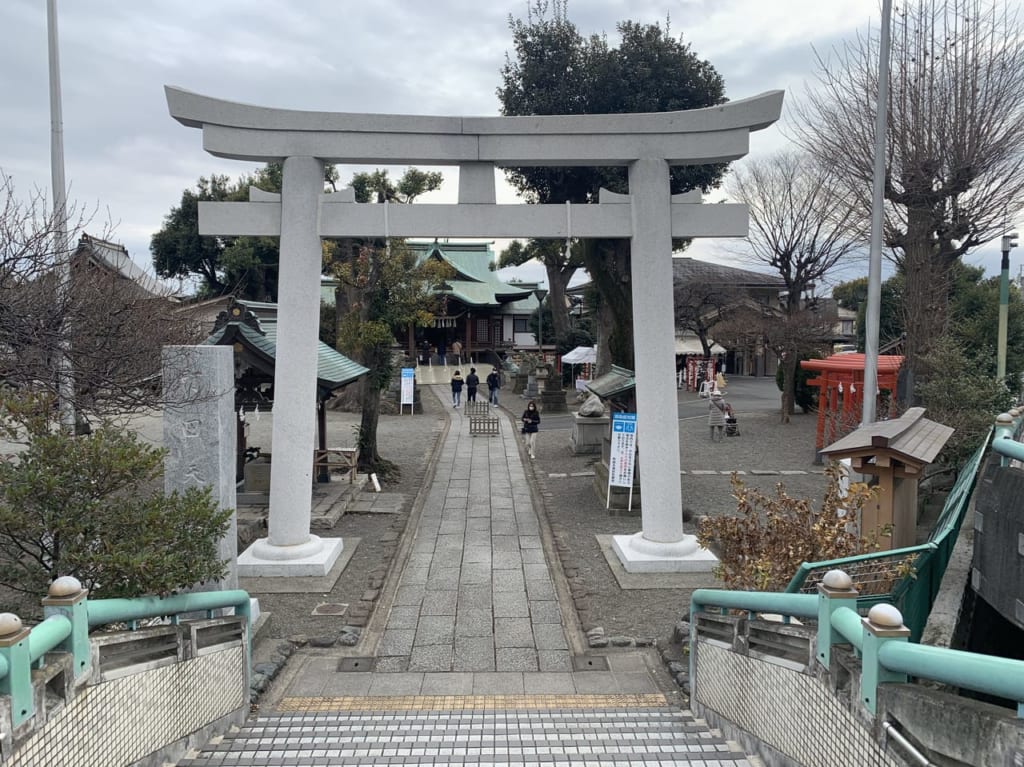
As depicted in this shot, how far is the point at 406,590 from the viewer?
327 inches

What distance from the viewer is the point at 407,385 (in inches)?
1020

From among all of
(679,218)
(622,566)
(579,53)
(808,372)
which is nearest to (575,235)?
(679,218)

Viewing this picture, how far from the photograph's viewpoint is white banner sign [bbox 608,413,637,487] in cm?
1156

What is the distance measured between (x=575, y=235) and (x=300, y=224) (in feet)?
11.1

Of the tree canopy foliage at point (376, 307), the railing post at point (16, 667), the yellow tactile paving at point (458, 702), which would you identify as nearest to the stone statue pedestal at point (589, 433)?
the tree canopy foliage at point (376, 307)

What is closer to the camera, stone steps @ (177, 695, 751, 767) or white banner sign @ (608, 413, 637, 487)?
stone steps @ (177, 695, 751, 767)

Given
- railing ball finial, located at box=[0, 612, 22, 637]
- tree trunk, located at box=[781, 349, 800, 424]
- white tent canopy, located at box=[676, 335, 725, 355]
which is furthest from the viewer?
white tent canopy, located at box=[676, 335, 725, 355]

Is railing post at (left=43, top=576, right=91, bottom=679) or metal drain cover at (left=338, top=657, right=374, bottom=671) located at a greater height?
railing post at (left=43, top=576, right=91, bottom=679)

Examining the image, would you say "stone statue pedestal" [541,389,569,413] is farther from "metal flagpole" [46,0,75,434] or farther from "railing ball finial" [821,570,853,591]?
"railing ball finial" [821,570,853,591]

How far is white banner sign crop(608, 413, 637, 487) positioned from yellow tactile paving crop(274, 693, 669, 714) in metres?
6.11

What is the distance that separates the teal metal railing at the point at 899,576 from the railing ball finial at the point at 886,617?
152 centimetres

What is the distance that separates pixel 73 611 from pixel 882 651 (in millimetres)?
3452

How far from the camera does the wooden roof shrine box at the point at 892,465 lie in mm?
6281

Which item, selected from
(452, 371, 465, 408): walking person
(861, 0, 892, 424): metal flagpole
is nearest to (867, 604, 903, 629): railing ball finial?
(861, 0, 892, 424): metal flagpole
